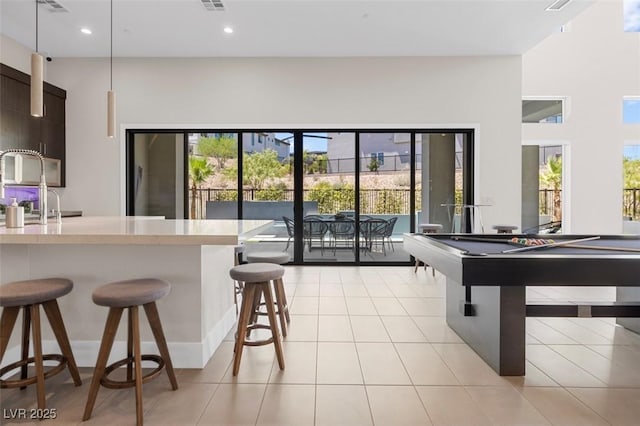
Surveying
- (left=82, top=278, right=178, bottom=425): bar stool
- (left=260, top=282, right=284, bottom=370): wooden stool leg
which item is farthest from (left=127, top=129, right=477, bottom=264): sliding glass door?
(left=82, top=278, right=178, bottom=425): bar stool

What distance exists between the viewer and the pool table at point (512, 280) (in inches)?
87.8

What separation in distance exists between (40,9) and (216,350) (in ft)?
15.9

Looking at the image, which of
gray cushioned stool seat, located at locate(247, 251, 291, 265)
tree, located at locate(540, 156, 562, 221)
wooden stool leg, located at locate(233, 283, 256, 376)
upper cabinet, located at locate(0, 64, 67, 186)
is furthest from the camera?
tree, located at locate(540, 156, 562, 221)

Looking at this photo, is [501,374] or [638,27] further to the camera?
[638,27]

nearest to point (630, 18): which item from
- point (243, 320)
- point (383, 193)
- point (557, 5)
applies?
point (557, 5)

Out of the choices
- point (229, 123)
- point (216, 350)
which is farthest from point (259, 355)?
point (229, 123)

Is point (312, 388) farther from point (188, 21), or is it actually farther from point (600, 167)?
point (600, 167)

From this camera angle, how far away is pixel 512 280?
224 centimetres

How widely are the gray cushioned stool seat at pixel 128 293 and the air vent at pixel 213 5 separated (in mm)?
3704

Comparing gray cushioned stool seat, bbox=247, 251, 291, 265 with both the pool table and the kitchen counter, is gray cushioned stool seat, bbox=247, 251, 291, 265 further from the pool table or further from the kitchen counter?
the pool table

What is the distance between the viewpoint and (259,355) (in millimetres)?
2906

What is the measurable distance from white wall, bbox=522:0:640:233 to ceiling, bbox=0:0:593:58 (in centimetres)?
260

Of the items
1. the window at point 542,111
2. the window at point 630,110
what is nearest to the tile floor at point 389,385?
the window at point 542,111

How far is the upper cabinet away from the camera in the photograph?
4.81 m
